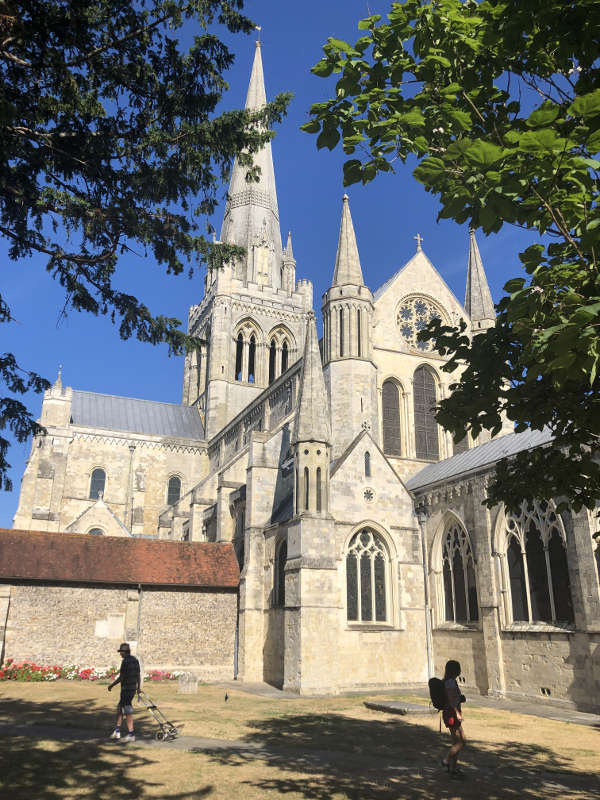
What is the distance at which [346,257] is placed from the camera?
29.2m

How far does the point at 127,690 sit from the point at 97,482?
33.2m

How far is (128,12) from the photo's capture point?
992cm

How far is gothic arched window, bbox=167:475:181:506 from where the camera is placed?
4394 cm

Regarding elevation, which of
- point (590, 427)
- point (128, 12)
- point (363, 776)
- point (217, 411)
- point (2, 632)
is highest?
point (217, 411)

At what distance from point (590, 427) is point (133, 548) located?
71.9ft

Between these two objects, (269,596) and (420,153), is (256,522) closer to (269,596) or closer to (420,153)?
(269,596)

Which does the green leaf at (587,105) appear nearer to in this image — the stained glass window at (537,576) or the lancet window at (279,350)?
the stained glass window at (537,576)

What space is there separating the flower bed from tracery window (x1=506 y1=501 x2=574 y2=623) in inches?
Result: 473

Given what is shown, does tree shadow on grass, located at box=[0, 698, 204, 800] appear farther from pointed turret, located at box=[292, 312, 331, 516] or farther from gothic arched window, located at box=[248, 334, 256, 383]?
gothic arched window, located at box=[248, 334, 256, 383]

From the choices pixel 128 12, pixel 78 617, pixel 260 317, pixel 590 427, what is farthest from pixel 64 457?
pixel 590 427

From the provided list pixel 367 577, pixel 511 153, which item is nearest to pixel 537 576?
pixel 367 577

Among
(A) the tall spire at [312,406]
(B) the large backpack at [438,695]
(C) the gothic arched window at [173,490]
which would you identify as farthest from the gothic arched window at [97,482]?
(B) the large backpack at [438,695]

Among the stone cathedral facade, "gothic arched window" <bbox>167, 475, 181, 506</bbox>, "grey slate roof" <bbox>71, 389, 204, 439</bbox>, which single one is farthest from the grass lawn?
"grey slate roof" <bbox>71, 389, 204, 439</bbox>

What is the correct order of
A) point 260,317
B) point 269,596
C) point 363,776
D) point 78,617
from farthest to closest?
Result: 1. point 260,317
2. point 269,596
3. point 78,617
4. point 363,776
